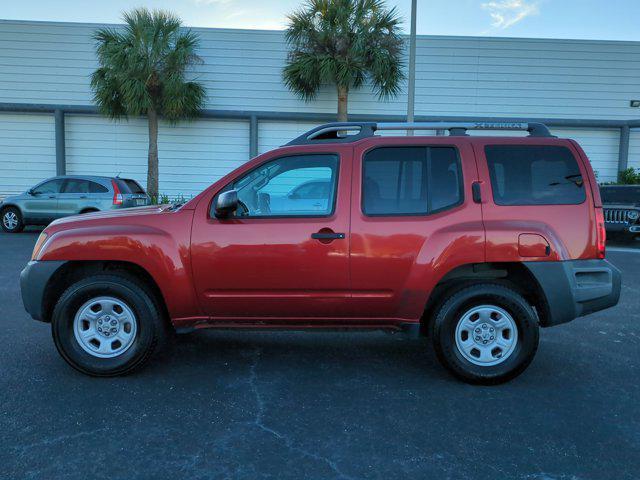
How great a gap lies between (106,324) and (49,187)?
38.0ft

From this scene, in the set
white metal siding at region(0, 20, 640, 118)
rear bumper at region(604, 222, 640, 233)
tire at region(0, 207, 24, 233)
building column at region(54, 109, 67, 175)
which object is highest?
white metal siding at region(0, 20, 640, 118)

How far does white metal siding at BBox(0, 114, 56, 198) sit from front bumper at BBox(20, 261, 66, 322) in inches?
674

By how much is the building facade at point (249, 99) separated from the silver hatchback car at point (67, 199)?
5.31 m

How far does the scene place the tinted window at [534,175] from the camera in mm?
3930

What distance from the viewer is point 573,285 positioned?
152 inches

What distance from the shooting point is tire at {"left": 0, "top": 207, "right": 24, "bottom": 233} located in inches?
556

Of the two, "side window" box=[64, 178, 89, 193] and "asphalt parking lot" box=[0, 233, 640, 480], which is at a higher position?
"side window" box=[64, 178, 89, 193]

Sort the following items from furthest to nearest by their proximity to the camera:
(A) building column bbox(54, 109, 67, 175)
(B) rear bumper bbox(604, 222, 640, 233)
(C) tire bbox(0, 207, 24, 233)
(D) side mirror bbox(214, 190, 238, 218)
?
1. (A) building column bbox(54, 109, 67, 175)
2. (C) tire bbox(0, 207, 24, 233)
3. (B) rear bumper bbox(604, 222, 640, 233)
4. (D) side mirror bbox(214, 190, 238, 218)

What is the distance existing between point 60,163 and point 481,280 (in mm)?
18472

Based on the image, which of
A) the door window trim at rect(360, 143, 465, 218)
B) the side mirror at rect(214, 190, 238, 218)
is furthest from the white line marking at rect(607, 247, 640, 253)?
the side mirror at rect(214, 190, 238, 218)

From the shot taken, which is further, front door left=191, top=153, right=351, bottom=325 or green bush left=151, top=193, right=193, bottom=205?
green bush left=151, top=193, right=193, bottom=205

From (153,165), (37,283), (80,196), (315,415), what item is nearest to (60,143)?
(153,165)

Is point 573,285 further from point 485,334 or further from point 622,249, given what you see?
point 622,249

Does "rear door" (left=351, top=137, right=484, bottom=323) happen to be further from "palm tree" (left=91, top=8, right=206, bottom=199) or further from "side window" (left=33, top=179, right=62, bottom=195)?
"palm tree" (left=91, top=8, right=206, bottom=199)
